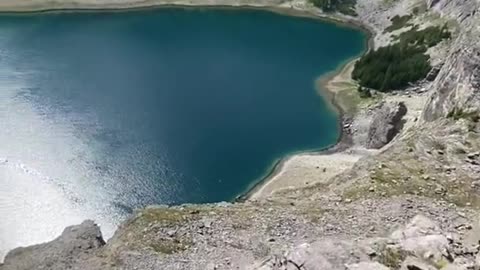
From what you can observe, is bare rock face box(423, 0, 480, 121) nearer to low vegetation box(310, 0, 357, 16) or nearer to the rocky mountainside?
the rocky mountainside

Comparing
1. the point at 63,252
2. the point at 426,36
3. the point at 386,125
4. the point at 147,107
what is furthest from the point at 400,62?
the point at 63,252

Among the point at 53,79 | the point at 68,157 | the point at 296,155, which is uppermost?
the point at 53,79

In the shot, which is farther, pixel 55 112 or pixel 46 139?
pixel 55 112

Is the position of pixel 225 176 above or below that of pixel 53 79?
below

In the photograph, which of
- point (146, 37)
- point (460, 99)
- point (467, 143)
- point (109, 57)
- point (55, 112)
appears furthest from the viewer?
point (146, 37)

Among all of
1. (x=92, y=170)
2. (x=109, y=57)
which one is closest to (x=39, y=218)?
(x=92, y=170)

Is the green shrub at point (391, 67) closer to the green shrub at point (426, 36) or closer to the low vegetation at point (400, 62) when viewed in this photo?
the low vegetation at point (400, 62)

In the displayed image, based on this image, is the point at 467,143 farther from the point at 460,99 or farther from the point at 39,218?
the point at 39,218
